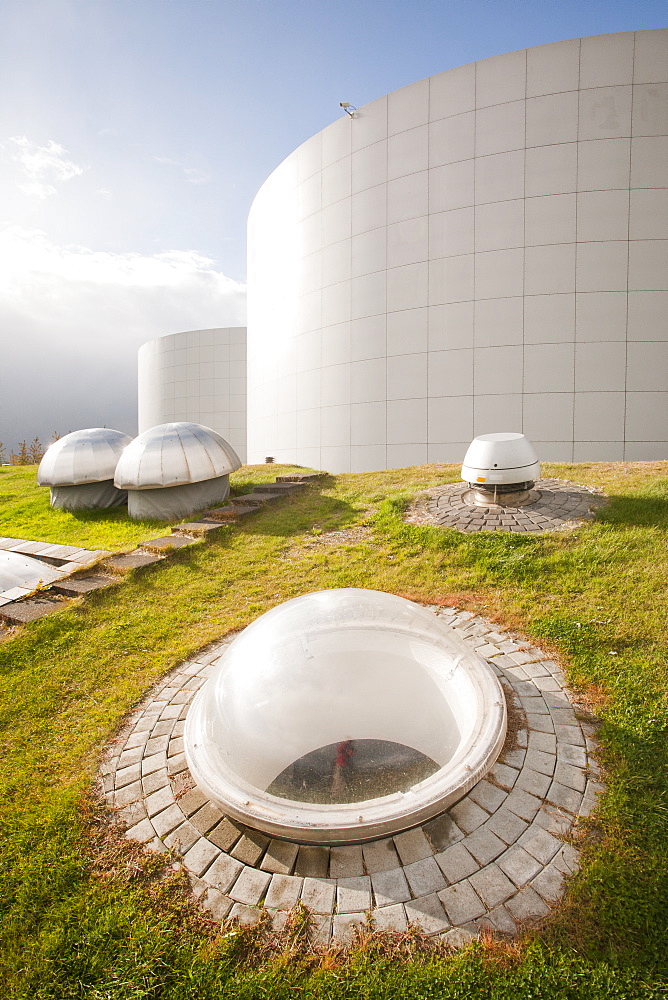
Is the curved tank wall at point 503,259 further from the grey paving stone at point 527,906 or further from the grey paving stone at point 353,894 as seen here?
the grey paving stone at point 353,894

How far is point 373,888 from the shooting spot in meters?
2.09

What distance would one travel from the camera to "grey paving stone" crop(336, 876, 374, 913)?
2020mm

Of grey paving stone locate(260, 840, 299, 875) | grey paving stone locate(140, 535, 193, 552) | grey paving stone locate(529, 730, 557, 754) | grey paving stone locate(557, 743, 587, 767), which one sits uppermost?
grey paving stone locate(140, 535, 193, 552)

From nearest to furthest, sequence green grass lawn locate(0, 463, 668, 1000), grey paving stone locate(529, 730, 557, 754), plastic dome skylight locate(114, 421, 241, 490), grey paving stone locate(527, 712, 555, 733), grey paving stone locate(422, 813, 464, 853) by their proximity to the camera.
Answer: green grass lawn locate(0, 463, 668, 1000)
grey paving stone locate(422, 813, 464, 853)
grey paving stone locate(529, 730, 557, 754)
grey paving stone locate(527, 712, 555, 733)
plastic dome skylight locate(114, 421, 241, 490)

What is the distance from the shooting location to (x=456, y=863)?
7.10ft

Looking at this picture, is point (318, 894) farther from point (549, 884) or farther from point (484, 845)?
point (549, 884)

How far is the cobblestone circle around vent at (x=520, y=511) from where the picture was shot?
6.16m

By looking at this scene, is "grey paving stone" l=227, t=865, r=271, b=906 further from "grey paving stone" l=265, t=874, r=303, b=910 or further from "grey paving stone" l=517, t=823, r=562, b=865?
"grey paving stone" l=517, t=823, r=562, b=865

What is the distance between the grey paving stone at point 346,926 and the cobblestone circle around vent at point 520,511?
4752mm

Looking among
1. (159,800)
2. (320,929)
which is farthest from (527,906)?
(159,800)

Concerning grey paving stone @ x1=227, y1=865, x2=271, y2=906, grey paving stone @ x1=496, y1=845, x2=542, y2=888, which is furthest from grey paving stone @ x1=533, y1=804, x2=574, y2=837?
grey paving stone @ x1=227, y1=865, x2=271, y2=906

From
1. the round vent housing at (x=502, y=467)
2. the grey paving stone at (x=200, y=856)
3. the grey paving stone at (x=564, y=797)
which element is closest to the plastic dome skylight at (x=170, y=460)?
the round vent housing at (x=502, y=467)

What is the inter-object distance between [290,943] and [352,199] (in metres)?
14.9

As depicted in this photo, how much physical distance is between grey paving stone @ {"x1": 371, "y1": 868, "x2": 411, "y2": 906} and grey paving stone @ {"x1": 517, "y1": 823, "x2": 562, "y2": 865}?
0.58 m
